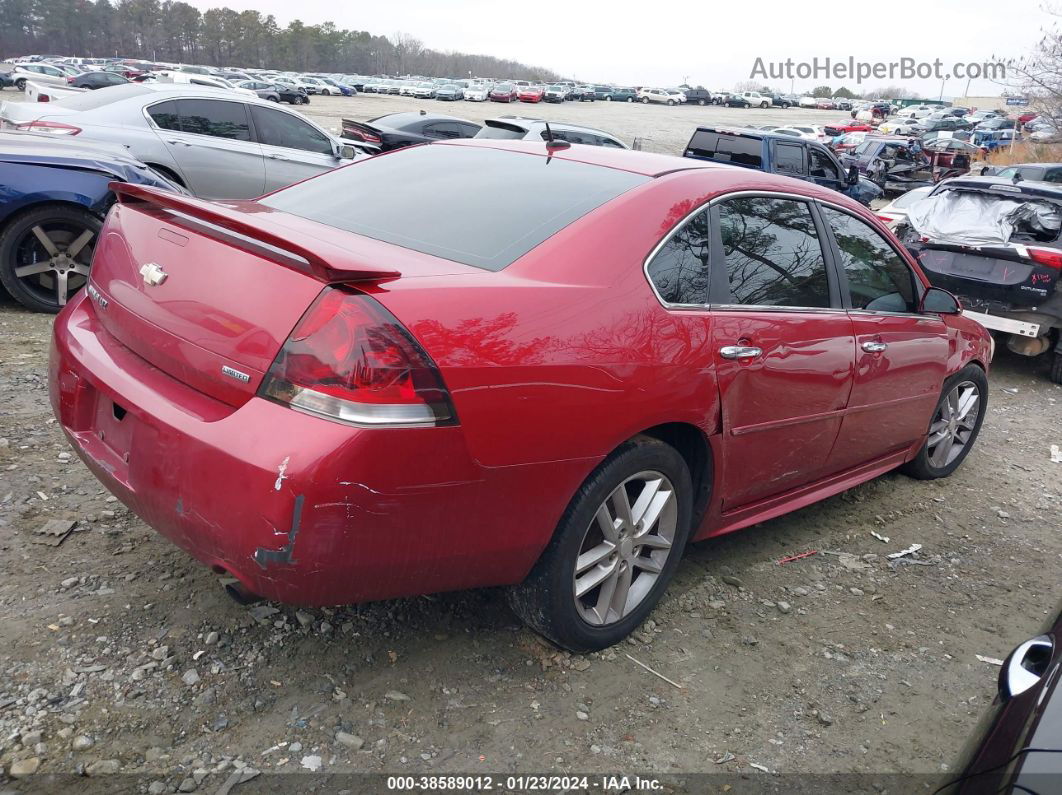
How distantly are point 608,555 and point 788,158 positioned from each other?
12.8m

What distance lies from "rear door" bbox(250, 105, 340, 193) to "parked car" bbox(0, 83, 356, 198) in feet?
0.04

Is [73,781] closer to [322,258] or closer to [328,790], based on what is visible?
[328,790]

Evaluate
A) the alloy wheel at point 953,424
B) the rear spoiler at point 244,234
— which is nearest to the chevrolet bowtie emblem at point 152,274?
the rear spoiler at point 244,234

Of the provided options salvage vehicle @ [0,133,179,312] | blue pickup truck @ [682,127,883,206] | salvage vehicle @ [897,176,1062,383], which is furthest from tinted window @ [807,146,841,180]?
salvage vehicle @ [0,133,179,312]

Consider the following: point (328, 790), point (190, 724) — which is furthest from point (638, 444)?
point (190, 724)

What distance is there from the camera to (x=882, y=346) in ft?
12.7

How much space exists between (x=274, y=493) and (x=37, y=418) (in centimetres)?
290

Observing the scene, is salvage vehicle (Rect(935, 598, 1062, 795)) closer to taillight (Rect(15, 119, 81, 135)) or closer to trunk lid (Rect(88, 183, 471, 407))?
trunk lid (Rect(88, 183, 471, 407))

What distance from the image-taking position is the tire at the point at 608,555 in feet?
8.79

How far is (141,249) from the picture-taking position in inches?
106

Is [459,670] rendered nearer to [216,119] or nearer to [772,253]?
[772,253]

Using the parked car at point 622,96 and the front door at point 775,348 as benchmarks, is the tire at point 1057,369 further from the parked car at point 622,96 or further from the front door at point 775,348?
the parked car at point 622,96

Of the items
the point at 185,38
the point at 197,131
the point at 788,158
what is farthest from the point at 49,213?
the point at 185,38

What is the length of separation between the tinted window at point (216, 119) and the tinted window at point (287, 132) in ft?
0.57
